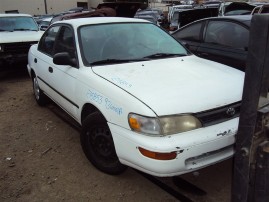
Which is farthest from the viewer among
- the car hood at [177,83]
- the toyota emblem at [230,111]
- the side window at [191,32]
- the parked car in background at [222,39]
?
the side window at [191,32]

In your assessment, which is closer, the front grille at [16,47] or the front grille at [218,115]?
the front grille at [218,115]

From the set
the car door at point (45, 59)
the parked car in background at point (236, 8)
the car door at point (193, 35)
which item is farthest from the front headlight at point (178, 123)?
the parked car in background at point (236, 8)

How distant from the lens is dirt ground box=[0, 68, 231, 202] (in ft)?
10.2

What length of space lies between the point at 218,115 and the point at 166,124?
0.51 m

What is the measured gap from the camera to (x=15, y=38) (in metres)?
8.02

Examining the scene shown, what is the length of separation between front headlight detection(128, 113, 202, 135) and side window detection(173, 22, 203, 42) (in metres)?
3.22

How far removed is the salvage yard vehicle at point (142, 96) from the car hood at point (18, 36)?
3753mm

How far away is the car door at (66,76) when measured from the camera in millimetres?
3824

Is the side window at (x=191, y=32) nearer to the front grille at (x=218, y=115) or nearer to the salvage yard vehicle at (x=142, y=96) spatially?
the salvage yard vehicle at (x=142, y=96)

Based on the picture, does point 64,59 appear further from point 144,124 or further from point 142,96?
point 144,124

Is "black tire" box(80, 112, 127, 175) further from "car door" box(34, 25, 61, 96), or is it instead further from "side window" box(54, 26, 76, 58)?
"car door" box(34, 25, 61, 96)

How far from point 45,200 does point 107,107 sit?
1.04 meters

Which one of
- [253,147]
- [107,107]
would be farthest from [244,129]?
[107,107]

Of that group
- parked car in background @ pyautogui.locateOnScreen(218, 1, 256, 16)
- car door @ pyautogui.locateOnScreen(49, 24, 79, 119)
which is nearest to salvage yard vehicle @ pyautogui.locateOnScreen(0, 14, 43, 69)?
car door @ pyautogui.locateOnScreen(49, 24, 79, 119)
